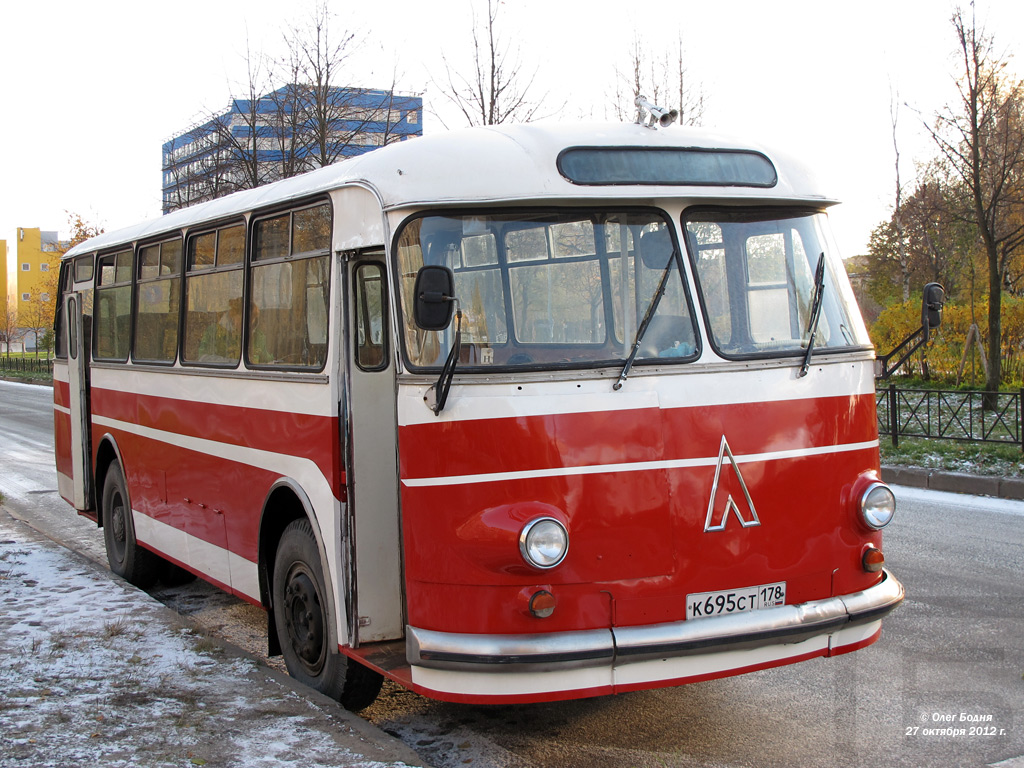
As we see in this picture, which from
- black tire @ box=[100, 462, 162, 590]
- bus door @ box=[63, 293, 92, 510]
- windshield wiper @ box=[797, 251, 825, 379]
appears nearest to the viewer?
windshield wiper @ box=[797, 251, 825, 379]

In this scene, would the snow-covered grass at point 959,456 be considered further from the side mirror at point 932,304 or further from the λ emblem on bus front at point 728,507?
the λ emblem on bus front at point 728,507

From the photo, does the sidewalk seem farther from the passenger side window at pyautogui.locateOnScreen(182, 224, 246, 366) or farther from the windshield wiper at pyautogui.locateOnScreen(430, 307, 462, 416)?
the passenger side window at pyautogui.locateOnScreen(182, 224, 246, 366)

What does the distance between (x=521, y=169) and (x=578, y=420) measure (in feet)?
3.82

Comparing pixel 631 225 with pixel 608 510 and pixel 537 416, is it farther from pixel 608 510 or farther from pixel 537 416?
pixel 608 510

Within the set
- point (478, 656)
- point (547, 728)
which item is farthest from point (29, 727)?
point (547, 728)

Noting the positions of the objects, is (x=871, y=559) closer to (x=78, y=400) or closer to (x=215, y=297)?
(x=215, y=297)

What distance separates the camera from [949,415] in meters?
15.0

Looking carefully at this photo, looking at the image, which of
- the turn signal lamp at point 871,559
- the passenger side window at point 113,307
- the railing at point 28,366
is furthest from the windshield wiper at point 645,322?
the railing at point 28,366

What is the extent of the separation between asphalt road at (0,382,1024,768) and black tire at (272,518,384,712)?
256mm

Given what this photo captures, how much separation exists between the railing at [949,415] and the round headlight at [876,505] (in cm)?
1052

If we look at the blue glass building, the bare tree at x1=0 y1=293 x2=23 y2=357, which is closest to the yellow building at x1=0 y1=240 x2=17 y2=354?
the bare tree at x1=0 y1=293 x2=23 y2=357

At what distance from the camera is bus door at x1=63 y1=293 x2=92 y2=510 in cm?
980

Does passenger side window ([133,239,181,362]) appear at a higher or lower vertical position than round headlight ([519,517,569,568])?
higher

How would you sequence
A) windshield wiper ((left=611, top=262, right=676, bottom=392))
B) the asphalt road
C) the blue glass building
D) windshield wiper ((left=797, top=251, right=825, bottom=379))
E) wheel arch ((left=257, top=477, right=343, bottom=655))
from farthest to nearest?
1. the blue glass building
2. wheel arch ((left=257, top=477, right=343, bottom=655))
3. windshield wiper ((left=797, top=251, right=825, bottom=379))
4. the asphalt road
5. windshield wiper ((left=611, top=262, right=676, bottom=392))
